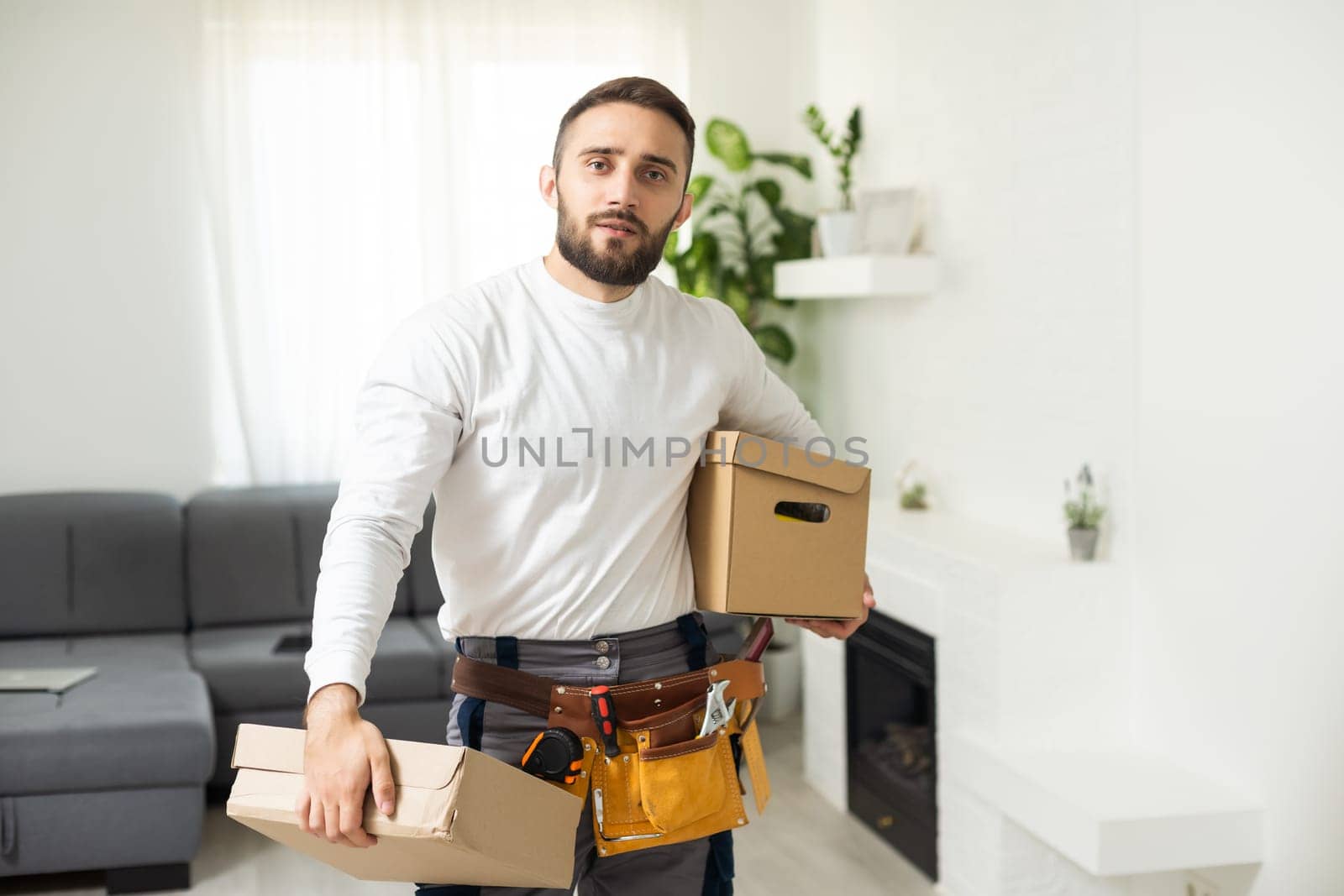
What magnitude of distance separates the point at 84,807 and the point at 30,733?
23 cm

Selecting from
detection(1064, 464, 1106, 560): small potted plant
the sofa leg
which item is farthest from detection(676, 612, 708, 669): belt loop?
the sofa leg

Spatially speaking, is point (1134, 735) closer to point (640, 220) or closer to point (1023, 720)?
point (1023, 720)

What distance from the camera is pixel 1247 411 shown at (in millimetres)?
2443

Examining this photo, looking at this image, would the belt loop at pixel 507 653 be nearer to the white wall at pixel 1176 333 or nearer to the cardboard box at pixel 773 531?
the cardboard box at pixel 773 531

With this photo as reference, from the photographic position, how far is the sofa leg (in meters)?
3.24

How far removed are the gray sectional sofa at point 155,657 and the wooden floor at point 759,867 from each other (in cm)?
16

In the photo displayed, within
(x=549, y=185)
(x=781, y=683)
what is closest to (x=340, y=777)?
(x=549, y=185)

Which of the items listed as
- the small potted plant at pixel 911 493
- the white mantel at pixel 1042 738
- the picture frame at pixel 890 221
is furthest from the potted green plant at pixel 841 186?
the white mantel at pixel 1042 738

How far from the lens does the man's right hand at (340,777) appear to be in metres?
1.22

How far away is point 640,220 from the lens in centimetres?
163

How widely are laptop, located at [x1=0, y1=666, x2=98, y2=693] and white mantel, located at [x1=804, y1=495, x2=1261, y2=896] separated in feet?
7.48

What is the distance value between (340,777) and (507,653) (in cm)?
43

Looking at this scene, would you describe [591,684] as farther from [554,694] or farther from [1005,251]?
[1005,251]

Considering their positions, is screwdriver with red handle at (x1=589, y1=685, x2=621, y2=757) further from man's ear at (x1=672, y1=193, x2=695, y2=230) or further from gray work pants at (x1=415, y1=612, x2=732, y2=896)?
man's ear at (x1=672, y1=193, x2=695, y2=230)
